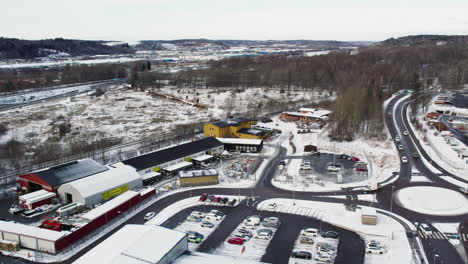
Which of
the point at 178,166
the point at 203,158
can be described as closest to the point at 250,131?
the point at 203,158

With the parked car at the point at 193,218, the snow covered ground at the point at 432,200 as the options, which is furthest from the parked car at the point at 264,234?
the snow covered ground at the point at 432,200

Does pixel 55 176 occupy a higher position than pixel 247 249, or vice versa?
pixel 55 176

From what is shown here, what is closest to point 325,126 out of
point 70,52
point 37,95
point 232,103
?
point 232,103

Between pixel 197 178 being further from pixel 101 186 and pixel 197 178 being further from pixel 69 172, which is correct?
pixel 69 172

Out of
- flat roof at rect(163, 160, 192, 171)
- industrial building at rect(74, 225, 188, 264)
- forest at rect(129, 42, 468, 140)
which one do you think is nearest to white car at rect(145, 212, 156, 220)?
industrial building at rect(74, 225, 188, 264)

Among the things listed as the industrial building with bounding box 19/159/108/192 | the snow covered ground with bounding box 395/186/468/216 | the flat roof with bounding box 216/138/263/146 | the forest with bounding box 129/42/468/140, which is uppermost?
the forest with bounding box 129/42/468/140

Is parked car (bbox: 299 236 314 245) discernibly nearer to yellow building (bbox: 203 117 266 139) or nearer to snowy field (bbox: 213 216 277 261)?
snowy field (bbox: 213 216 277 261)
